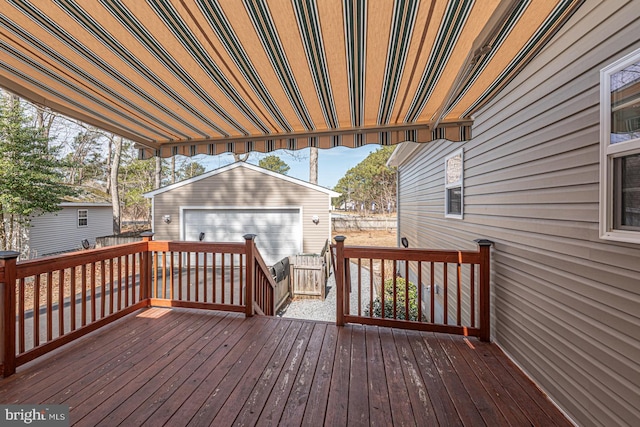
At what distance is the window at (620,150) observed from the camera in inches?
52.0

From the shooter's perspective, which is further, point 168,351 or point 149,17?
point 168,351

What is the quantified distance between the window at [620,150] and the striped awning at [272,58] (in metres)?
0.60

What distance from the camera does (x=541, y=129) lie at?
2.03 meters

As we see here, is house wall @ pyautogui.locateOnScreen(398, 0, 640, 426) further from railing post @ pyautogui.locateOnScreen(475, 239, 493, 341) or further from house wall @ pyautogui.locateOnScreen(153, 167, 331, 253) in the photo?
house wall @ pyautogui.locateOnScreen(153, 167, 331, 253)

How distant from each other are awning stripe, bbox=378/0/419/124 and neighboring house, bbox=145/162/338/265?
21.3ft

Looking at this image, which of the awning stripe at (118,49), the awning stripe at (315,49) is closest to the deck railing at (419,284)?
the awning stripe at (315,49)

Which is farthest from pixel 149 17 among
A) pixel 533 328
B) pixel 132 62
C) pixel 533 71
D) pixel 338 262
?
pixel 533 328

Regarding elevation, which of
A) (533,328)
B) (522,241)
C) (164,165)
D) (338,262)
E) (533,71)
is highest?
(164,165)

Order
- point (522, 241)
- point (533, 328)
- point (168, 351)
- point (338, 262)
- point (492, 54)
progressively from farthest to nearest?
point (338, 262) → point (168, 351) → point (522, 241) → point (533, 328) → point (492, 54)

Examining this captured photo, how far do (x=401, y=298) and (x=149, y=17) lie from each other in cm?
656

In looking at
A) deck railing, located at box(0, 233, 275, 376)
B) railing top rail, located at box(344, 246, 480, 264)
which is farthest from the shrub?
deck railing, located at box(0, 233, 275, 376)

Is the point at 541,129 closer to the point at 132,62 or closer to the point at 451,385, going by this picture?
the point at 451,385

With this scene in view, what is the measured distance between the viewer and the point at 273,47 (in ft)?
6.10

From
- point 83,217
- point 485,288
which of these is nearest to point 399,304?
point 485,288
